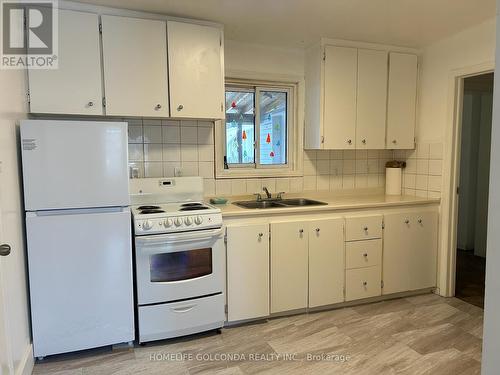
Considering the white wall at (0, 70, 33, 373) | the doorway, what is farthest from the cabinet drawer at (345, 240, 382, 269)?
the white wall at (0, 70, 33, 373)

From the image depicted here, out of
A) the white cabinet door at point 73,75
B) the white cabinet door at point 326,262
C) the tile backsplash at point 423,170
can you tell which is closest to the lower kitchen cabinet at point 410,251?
the tile backsplash at point 423,170

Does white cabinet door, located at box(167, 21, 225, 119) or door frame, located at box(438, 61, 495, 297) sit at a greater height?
white cabinet door, located at box(167, 21, 225, 119)

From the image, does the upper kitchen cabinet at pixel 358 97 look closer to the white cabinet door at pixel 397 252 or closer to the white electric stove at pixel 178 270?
the white cabinet door at pixel 397 252

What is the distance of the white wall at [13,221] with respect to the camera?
178 centimetres

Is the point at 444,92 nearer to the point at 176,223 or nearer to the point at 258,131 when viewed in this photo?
the point at 258,131

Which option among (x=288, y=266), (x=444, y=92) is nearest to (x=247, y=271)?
(x=288, y=266)

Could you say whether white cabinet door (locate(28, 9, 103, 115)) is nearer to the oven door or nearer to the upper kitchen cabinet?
the oven door

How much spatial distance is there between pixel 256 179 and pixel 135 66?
4.77 ft

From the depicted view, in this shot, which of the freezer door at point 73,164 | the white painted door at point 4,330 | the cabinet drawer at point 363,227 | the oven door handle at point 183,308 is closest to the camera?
the white painted door at point 4,330

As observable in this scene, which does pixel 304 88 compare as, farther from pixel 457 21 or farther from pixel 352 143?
pixel 457 21

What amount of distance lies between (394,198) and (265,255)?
1497 mm

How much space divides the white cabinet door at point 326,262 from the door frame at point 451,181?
3.59 ft

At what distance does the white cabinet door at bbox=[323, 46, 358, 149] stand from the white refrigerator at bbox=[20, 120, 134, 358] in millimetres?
1856

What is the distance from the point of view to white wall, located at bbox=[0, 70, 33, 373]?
1.78 metres
